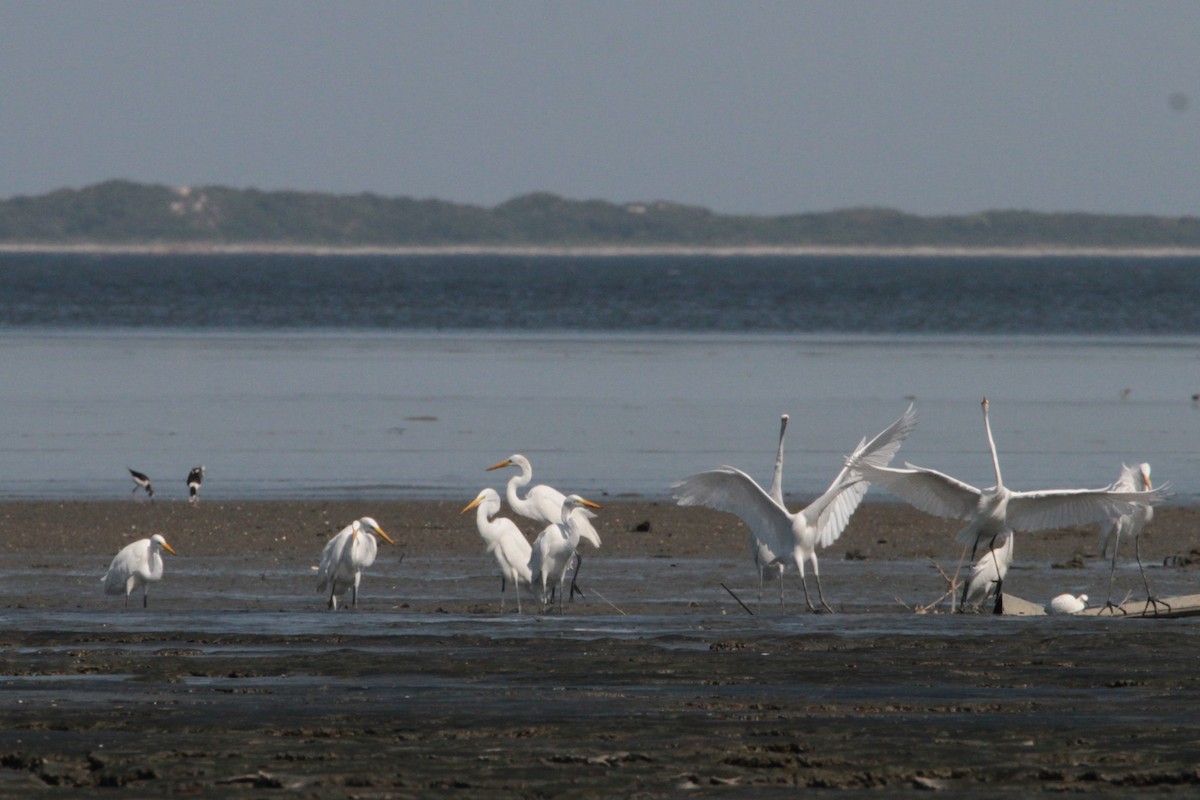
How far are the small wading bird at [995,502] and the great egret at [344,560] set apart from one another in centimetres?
361

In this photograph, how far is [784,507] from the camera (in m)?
13.1

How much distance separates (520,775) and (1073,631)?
5.07m

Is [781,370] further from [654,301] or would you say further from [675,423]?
[654,301]

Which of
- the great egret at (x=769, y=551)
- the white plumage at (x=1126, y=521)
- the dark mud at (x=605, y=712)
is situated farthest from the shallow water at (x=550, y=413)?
the dark mud at (x=605, y=712)

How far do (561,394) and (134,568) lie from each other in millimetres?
20222

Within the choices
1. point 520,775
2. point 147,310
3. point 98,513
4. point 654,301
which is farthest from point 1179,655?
point 654,301

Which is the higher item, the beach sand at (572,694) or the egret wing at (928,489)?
the egret wing at (928,489)

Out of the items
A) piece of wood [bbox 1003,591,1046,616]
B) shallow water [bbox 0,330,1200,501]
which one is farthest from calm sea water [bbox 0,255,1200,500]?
piece of wood [bbox 1003,591,1046,616]

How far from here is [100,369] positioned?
3853 centimetres

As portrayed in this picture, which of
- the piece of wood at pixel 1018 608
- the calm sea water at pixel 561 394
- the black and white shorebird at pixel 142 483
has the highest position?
the piece of wood at pixel 1018 608

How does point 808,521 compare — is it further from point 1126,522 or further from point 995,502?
point 1126,522

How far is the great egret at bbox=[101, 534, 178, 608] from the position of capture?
12.8m

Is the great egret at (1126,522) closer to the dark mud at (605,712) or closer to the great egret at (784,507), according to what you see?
the great egret at (784,507)

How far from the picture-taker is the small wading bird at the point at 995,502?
12781 millimetres
